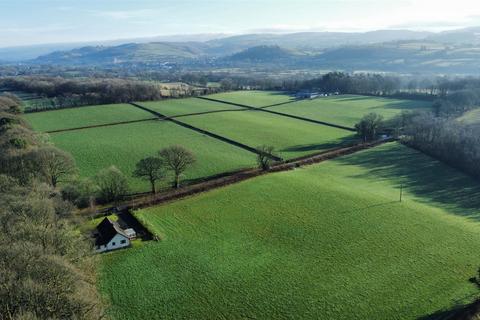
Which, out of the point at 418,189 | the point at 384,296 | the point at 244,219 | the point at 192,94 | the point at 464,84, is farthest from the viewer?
the point at 192,94

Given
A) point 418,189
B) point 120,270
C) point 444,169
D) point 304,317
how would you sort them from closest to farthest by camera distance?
point 304,317
point 120,270
point 418,189
point 444,169

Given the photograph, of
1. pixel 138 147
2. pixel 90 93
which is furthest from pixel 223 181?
pixel 90 93

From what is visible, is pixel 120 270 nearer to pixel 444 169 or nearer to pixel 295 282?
pixel 295 282

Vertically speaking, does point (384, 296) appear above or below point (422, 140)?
below

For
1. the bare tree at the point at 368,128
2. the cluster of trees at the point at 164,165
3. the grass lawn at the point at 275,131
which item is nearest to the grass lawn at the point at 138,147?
the cluster of trees at the point at 164,165

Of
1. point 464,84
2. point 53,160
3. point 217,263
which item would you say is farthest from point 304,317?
point 464,84

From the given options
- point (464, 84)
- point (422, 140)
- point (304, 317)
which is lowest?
point (304, 317)
